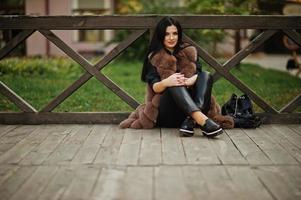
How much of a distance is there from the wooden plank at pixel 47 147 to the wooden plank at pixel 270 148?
194cm

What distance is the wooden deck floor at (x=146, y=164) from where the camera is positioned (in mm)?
3357

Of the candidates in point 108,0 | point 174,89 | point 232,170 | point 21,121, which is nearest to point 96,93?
point 21,121

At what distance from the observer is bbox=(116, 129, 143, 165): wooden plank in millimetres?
4121

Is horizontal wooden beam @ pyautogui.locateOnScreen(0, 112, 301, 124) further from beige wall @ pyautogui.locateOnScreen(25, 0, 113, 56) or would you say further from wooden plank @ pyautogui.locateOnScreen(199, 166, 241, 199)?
beige wall @ pyautogui.locateOnScreen(25, 0, 113, 56)

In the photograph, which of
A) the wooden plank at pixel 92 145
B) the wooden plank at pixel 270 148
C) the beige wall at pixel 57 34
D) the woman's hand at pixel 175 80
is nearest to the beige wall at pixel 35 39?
the beige wall at pixel 57 34

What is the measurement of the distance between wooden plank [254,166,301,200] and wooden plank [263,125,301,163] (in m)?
0.47

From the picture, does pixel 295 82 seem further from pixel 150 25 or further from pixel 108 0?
pixel 108 0

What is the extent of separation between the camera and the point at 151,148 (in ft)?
14.9

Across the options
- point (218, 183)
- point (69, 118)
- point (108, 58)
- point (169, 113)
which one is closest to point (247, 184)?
point (218, 183)

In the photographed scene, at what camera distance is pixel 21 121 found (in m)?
5.78

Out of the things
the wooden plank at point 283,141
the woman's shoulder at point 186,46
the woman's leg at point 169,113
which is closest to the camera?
the wooden plank at point 283,141

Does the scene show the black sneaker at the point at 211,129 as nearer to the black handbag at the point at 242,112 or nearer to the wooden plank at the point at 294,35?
the black handbag at the point at 242,112

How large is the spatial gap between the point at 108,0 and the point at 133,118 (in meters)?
14.9

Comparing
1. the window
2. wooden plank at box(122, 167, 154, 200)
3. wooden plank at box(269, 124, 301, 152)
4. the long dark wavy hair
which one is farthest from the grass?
the window
